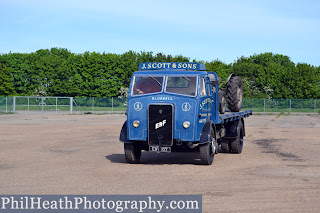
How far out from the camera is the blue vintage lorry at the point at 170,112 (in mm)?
12891

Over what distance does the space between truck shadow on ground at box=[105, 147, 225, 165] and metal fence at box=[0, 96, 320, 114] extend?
4399 centimetres

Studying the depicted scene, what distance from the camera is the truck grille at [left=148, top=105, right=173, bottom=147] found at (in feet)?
42.4

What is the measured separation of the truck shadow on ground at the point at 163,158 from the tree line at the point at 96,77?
66108 mm

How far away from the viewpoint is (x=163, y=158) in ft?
50.6

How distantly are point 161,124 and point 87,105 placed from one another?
53.9 meters

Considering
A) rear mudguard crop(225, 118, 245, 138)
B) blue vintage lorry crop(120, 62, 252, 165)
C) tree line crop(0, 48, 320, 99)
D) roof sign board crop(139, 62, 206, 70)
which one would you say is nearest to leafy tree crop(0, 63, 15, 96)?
tree line crop(0, 48, 320, 99)

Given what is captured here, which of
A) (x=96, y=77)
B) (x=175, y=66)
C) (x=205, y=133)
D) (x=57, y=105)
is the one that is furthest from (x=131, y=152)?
(x=96, y=77)

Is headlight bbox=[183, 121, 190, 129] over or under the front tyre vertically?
over

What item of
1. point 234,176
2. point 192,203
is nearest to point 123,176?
point 234,176

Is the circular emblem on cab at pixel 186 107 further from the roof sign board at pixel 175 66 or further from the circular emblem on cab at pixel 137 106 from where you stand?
the roof sign board at pixel 175 66

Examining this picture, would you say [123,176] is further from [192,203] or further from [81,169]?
[192,203]

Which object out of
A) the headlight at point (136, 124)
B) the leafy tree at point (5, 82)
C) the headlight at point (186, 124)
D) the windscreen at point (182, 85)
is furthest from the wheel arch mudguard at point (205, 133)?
the leafy tree at point (5, 82)

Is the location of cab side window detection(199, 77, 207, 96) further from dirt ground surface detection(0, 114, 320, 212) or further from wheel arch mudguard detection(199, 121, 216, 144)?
dirt ground surface detection(0, 114, 320, 212)

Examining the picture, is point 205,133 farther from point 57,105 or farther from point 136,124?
point 57,105
